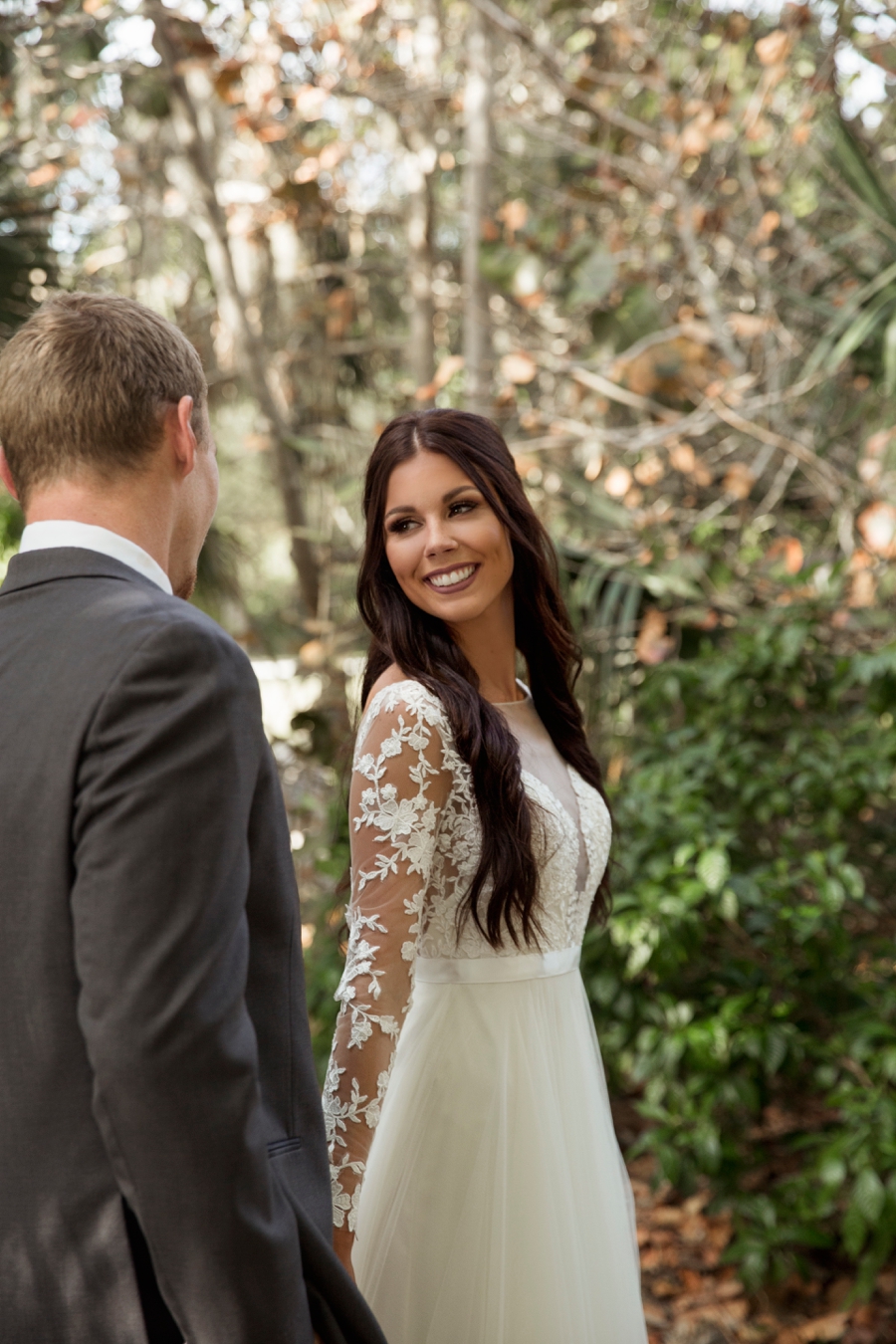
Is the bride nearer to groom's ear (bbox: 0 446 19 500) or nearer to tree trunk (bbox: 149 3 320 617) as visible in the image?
groom's ear (bbox: 0 446 19 500)

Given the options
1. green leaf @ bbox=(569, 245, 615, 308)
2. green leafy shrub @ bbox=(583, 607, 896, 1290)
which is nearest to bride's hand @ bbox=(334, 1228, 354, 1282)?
green leafy shrub @ bbox=(583, 607, 896, 1290)

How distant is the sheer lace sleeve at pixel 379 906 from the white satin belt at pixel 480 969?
0.64 feet

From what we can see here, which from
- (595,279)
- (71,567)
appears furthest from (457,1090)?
(595,279)

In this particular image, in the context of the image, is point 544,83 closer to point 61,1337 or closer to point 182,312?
point 182,312

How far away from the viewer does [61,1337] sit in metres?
1.18

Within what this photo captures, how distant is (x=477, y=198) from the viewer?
5.30 m

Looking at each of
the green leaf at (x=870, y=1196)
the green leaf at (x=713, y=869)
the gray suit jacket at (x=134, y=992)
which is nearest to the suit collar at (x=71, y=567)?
the gray suit jacket at (x=134, y=992)

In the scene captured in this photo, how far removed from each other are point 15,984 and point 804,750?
2.81m

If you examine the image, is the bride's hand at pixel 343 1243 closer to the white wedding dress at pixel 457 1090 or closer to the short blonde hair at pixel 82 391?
the white wedding dress at pixel 457 1090

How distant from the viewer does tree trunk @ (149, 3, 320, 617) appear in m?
5.19

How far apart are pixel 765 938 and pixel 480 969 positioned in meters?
1.82

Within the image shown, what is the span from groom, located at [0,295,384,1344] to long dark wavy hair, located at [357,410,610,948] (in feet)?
2.10

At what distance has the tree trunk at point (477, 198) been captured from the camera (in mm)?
5039

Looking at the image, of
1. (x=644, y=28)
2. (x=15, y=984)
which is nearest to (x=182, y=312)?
(x=644, y=28)
